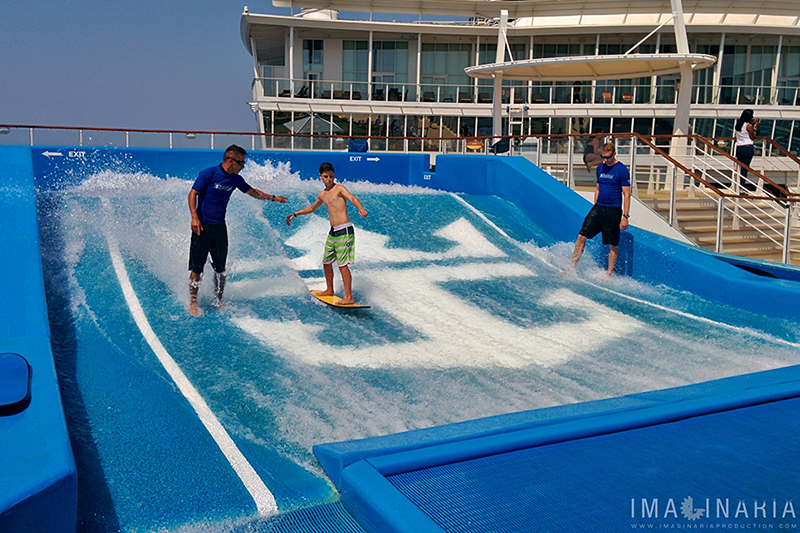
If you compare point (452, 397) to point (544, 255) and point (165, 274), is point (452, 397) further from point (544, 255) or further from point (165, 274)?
point (544, 255)

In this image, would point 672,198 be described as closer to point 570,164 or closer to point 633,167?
point 633,167

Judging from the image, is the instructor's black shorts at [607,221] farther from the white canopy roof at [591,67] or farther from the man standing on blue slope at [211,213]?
the white canopy roof at [591,67]

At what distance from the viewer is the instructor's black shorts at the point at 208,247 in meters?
6.81

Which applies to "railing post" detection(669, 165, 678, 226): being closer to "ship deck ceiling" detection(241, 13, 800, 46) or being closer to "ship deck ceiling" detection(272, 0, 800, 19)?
"ship deck ceiling" detection(241, 13, 800, 46)

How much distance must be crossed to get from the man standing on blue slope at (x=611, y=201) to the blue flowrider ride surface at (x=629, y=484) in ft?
17.1

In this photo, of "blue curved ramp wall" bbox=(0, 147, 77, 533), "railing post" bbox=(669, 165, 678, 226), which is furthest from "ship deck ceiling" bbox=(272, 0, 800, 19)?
"blue curved ramp wall" bbox=(0, 147, 77, 533)

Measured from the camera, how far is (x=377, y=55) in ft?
94.7

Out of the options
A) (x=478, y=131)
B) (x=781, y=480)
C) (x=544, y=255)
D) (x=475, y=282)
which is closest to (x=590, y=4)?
(x=478, y=131)

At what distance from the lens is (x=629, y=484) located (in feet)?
10.1

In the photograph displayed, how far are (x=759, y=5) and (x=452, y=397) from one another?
1171 inches

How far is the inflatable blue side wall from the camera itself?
283 centimetres

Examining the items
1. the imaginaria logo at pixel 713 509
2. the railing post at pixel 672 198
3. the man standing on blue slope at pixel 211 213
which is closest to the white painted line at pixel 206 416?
the man standing on blue slope at pixel 211 213

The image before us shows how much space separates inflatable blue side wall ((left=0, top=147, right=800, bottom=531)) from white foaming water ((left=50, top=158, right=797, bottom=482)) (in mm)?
546

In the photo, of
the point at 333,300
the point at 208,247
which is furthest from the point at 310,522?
the point at 208,247
